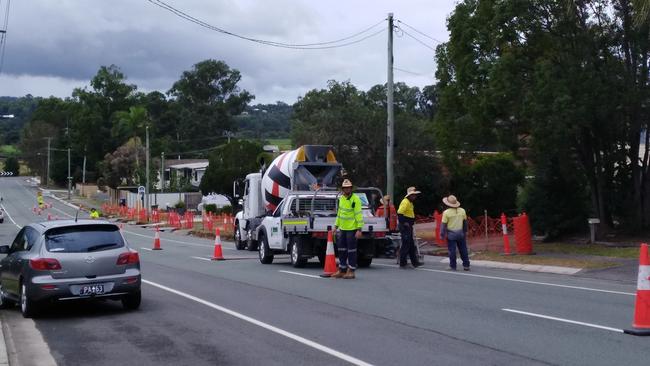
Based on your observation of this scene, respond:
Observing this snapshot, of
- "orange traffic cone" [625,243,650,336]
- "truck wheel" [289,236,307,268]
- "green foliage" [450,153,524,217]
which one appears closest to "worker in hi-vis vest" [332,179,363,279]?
"truck wheel" [289,236,307,268]

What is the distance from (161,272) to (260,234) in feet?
10.8

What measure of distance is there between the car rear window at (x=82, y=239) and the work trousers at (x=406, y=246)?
28.3ft

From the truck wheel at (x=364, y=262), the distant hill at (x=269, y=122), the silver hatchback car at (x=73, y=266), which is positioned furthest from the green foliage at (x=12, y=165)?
the silver hatchback car at (x=73, y=266)

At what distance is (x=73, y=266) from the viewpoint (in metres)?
12.3

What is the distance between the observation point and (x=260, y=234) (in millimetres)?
22734

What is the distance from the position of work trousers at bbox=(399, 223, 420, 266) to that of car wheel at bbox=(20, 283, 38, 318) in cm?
982

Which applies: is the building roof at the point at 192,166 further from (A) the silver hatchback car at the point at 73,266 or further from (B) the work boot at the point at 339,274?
(A) the silver hatchback car at the point at 73,266

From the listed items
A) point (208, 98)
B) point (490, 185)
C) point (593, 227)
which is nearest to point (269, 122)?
point (208, 98)

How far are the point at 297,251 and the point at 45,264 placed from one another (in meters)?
8.93

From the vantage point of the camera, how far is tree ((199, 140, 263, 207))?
6431cm

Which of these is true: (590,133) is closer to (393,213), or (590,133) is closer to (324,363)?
(393,213)

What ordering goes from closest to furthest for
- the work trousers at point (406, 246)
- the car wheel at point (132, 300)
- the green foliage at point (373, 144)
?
1. the car wheel at point (132, 300)
2. the work trousers at point (406, 246)
3. the green foliage at point (373, 144)

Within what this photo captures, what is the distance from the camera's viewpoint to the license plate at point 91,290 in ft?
40.6

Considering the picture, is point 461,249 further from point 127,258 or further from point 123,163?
point 123,163
